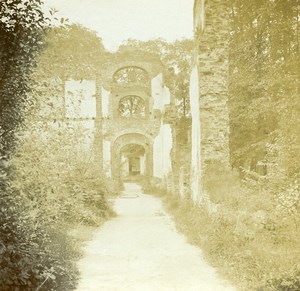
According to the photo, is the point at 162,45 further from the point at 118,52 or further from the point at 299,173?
the point at 299,173

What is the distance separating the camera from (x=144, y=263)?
269 inches

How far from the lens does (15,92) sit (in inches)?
211

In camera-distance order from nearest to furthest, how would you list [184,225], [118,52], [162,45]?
1. [184,225]
2. [118,52]
3. [162,45]

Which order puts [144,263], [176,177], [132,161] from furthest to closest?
1. [132,161]
2. [176,177]
3. [144,263]

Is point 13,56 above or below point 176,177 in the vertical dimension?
above

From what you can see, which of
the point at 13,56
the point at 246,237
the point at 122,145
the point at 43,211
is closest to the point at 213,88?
the point at 246,237

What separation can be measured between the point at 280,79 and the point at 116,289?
9052 millimetres

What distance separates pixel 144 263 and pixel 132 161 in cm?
3778

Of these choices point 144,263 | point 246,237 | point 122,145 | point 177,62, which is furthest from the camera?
point 177,62

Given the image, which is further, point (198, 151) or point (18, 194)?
point (198, 151)

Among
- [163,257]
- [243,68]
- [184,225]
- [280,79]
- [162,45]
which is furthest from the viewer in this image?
[162,45]

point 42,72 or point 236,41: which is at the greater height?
point 236,41

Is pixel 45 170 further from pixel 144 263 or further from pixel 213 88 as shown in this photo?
pixel 213 88

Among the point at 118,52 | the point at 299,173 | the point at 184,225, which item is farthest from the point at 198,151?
the point at 118,52
